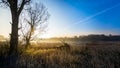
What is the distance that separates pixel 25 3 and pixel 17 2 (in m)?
0.65

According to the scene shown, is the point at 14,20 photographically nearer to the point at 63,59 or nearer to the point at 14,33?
the point at 14,33

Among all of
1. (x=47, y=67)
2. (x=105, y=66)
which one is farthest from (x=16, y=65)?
(x=105, y=66)

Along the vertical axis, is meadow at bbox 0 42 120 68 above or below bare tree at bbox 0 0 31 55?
below

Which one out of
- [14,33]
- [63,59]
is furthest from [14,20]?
[63,59]

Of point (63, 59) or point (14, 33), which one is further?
point (14, 33)

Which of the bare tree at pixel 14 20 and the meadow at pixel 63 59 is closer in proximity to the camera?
the meadow at pixel 63 59

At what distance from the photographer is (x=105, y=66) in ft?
31.6

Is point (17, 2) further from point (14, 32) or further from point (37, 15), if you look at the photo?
point (37, 15)

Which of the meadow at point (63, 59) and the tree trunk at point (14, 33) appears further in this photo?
the tree trunk at point (14, 33)

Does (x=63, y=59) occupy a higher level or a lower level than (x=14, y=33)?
lower

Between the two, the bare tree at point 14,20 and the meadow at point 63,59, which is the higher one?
the bare tree at point 14,20

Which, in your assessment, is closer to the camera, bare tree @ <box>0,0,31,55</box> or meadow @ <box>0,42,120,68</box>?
meadow @ <box>0,42,120,68</box>

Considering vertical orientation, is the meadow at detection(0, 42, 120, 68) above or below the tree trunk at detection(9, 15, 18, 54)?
below

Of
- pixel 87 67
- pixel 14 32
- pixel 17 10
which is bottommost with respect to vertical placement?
pixel 87 67
